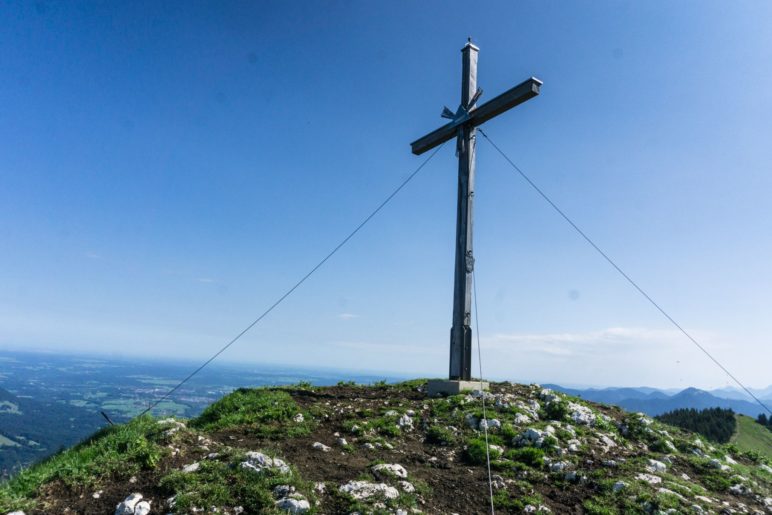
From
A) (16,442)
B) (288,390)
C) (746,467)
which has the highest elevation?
(288,390)

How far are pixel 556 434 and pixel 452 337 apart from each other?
463cm

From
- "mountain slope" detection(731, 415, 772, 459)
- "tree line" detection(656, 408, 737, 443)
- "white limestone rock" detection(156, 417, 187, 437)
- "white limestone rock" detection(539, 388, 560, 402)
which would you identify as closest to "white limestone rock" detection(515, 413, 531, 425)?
"white limestone rock" detection(539, 388, 560, 402)

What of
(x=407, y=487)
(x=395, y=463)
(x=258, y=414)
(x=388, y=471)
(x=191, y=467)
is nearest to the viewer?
(x=191, y=467)

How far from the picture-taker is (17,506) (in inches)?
242

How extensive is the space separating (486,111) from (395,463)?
10862mm

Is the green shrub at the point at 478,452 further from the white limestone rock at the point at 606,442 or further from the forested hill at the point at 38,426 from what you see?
the forested hill at the point at 38,426

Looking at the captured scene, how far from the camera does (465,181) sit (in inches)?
607

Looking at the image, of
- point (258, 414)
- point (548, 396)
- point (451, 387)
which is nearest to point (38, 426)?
point (258, 414)

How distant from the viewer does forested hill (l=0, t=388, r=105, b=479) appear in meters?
112

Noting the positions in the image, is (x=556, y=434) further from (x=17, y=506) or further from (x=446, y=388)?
(x=17, y=506)

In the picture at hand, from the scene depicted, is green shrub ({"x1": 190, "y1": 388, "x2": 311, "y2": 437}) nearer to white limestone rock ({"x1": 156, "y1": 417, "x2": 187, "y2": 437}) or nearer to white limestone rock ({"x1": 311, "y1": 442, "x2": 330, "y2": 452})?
white limestone rock ({"x1": 311, "y1": 442, "x2": 330, "y2": 452})

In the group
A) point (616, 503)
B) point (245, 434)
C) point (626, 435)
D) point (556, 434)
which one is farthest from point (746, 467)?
point (245, 434)

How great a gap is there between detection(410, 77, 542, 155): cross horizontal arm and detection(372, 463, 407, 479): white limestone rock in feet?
35.2

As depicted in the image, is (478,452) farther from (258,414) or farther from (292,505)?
(258,414)
